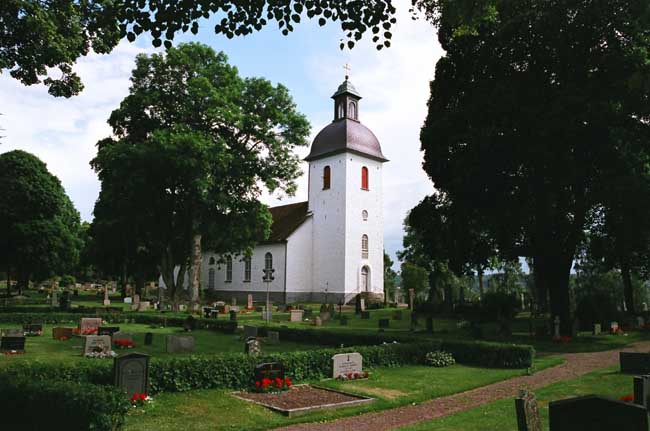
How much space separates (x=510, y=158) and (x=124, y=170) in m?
20.7

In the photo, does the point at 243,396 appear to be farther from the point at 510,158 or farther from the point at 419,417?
the point at 510,158

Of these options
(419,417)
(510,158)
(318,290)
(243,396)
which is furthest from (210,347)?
(318,290)

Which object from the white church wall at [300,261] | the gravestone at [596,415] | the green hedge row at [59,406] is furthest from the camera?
the white church wall at [300,261]

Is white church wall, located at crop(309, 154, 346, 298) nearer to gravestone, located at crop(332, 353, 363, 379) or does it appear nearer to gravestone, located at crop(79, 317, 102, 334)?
gravestone, located at crop(79, 317, 102, 334)

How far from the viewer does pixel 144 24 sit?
838 centimetres

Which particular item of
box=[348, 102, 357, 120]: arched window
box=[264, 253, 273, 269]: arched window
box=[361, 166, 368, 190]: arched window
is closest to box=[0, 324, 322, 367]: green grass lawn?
box=[264, 253, 273, 269]: arched window

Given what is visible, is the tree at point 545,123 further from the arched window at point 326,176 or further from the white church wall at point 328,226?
the arched window at point 326,176

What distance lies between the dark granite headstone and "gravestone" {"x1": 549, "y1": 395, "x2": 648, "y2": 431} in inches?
621

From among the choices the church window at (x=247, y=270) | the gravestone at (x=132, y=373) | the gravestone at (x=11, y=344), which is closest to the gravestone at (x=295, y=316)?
A: the gravestone at (x=11, y=344)

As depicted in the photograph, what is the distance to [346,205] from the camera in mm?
43688

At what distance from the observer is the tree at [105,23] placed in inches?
335

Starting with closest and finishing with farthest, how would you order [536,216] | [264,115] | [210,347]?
[210,347] < [536,216] < [264,115]

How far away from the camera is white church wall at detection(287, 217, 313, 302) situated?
4462cm

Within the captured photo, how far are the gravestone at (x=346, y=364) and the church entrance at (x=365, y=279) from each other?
31.4 meters
